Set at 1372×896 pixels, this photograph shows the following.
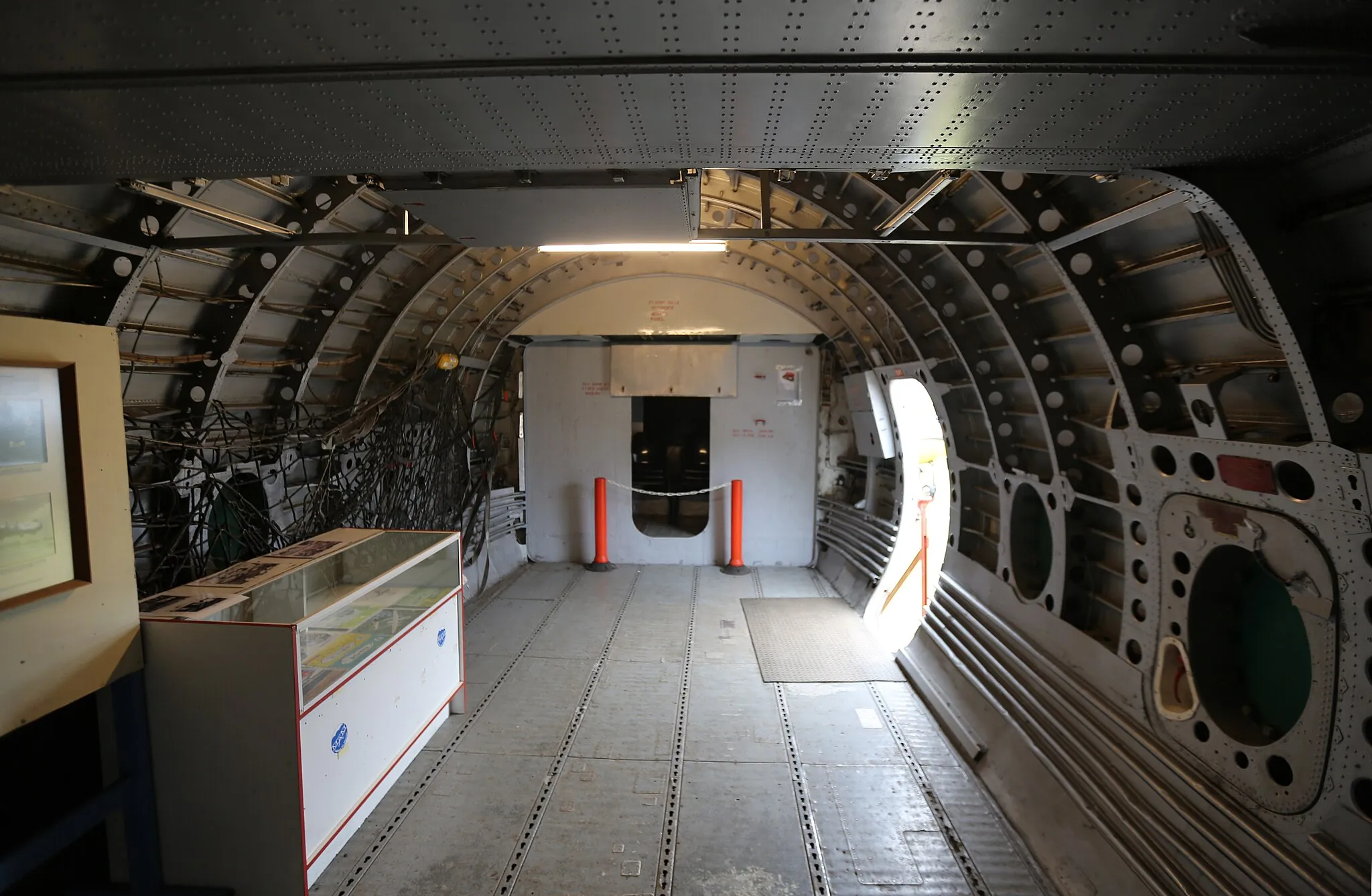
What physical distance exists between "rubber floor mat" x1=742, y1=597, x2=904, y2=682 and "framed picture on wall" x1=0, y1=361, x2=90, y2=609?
5390 mm

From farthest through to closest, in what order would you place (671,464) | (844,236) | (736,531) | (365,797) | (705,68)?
1. (671,464)
2. (736,531)
3. (844,236)
4. (365,797)
5. (705,68)

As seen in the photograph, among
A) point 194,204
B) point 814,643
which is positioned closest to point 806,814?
point 814,643

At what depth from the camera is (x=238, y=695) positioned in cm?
335

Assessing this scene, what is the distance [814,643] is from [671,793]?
314 centimetres

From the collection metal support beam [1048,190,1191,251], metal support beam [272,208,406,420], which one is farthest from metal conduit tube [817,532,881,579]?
metal support beam [272,208,406,420]

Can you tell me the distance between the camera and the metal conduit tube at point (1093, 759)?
291 centimetres

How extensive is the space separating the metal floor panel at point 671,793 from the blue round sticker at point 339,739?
737mm

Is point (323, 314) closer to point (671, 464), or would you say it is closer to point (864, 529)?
point (671, 464)

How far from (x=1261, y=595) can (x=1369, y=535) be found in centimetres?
112

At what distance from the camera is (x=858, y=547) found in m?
8.77

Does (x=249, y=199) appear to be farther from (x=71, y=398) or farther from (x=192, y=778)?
(x=192, y=778)

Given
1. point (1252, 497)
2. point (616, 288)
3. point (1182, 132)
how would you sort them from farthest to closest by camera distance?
point (616, 288)
point (1252, 497)
point (1182, 132)

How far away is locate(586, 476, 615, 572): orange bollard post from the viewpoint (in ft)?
32.8

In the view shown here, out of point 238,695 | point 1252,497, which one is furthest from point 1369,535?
point 238,695
